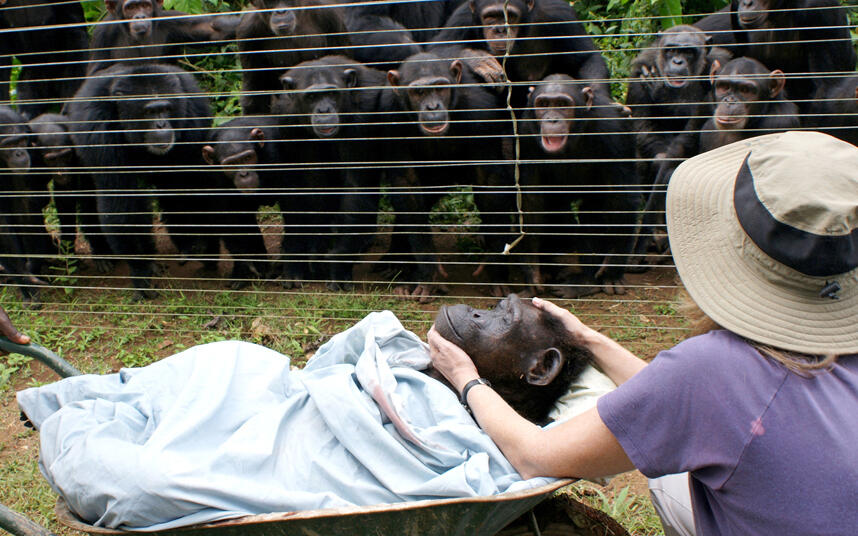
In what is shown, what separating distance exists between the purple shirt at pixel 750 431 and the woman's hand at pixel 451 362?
73 cm

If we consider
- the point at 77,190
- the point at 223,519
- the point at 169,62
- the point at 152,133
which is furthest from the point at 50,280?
the point at 223,519

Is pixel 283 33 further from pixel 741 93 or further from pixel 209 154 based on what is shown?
pixel 741 93

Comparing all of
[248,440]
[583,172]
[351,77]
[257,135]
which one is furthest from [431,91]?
[248,440]

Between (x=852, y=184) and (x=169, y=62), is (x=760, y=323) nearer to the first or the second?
(x=852, y=184)

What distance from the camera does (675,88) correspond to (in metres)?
5.07

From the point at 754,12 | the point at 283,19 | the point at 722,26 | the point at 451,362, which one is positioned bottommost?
the point at 451,362

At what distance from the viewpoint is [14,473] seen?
3.20m

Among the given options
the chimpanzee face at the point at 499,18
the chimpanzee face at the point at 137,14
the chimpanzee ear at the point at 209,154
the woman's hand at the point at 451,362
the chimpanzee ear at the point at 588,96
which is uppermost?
the chimpanzee face at the point at 137,14

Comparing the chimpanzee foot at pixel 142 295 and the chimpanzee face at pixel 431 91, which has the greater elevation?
the chimpanzee face at pixel 431 91

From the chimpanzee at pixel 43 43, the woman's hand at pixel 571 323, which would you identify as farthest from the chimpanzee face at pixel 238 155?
the woman's hand at pixel 571 323

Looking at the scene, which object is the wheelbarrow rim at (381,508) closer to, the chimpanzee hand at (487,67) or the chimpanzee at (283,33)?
the chimpanzee hand at (487,67)

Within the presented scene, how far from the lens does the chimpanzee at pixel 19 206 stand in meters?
4.85

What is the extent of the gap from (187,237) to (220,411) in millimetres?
3588

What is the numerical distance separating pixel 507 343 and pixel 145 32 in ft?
17.4
